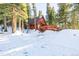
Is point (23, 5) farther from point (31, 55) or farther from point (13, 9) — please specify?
point (31, 55)

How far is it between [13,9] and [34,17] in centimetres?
23

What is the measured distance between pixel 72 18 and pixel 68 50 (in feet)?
1.07

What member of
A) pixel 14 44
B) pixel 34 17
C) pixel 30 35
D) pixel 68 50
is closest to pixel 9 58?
pixel 14 44

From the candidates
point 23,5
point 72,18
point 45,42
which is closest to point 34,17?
point 23,5

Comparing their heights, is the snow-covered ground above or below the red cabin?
below

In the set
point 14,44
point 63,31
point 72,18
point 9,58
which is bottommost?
point 9,58

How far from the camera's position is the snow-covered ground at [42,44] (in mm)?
1586

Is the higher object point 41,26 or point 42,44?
point 41,26

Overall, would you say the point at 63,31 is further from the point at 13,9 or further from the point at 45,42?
the point at 13,9

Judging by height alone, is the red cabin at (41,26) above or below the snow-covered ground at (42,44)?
above

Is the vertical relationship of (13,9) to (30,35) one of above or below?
above

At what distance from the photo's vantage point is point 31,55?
1.60m

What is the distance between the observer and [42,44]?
1602mm

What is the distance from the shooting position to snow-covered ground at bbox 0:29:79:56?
159 centimetres
